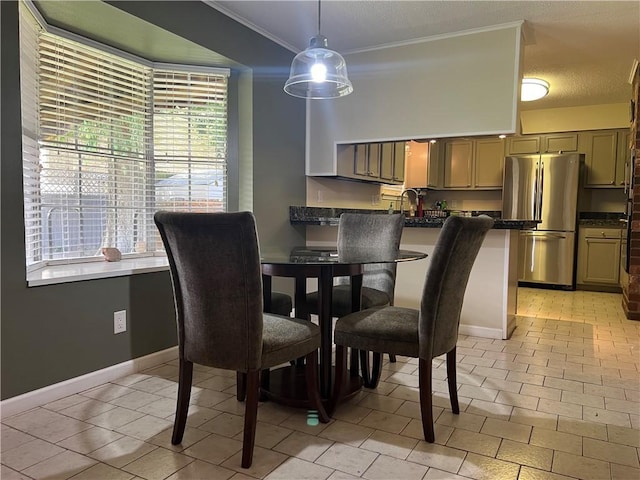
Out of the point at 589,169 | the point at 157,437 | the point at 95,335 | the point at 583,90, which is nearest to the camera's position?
the point at 157,437

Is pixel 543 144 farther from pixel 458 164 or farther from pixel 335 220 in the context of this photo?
pixel 335 220

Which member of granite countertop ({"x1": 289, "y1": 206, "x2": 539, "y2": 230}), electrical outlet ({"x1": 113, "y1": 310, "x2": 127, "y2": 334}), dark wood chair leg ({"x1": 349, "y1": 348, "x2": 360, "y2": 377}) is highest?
granite countertop ({"x1": 289, "y1": 206, "x2": 539, "y2": 230})

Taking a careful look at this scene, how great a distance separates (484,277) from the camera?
12.0ft

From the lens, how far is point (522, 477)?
1.71 meters

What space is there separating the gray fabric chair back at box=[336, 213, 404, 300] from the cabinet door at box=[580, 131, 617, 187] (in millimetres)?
4447

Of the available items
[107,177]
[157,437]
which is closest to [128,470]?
[157,437]

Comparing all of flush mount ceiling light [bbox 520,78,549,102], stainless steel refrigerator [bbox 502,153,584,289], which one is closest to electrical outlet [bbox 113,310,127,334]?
flush mount ceiling light [bbox 520,78,549,102]

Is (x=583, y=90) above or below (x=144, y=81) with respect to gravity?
above

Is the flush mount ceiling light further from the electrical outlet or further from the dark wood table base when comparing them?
the electrical outlet

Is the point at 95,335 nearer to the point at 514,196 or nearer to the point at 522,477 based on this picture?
the point at 522,477

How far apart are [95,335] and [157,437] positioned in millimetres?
863

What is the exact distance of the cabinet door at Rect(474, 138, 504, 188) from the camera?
6.48 meters

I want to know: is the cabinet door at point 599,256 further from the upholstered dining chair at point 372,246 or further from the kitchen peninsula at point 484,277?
the upholstered dining chair at point 372,246

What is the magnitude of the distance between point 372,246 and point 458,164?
423 centimetres
